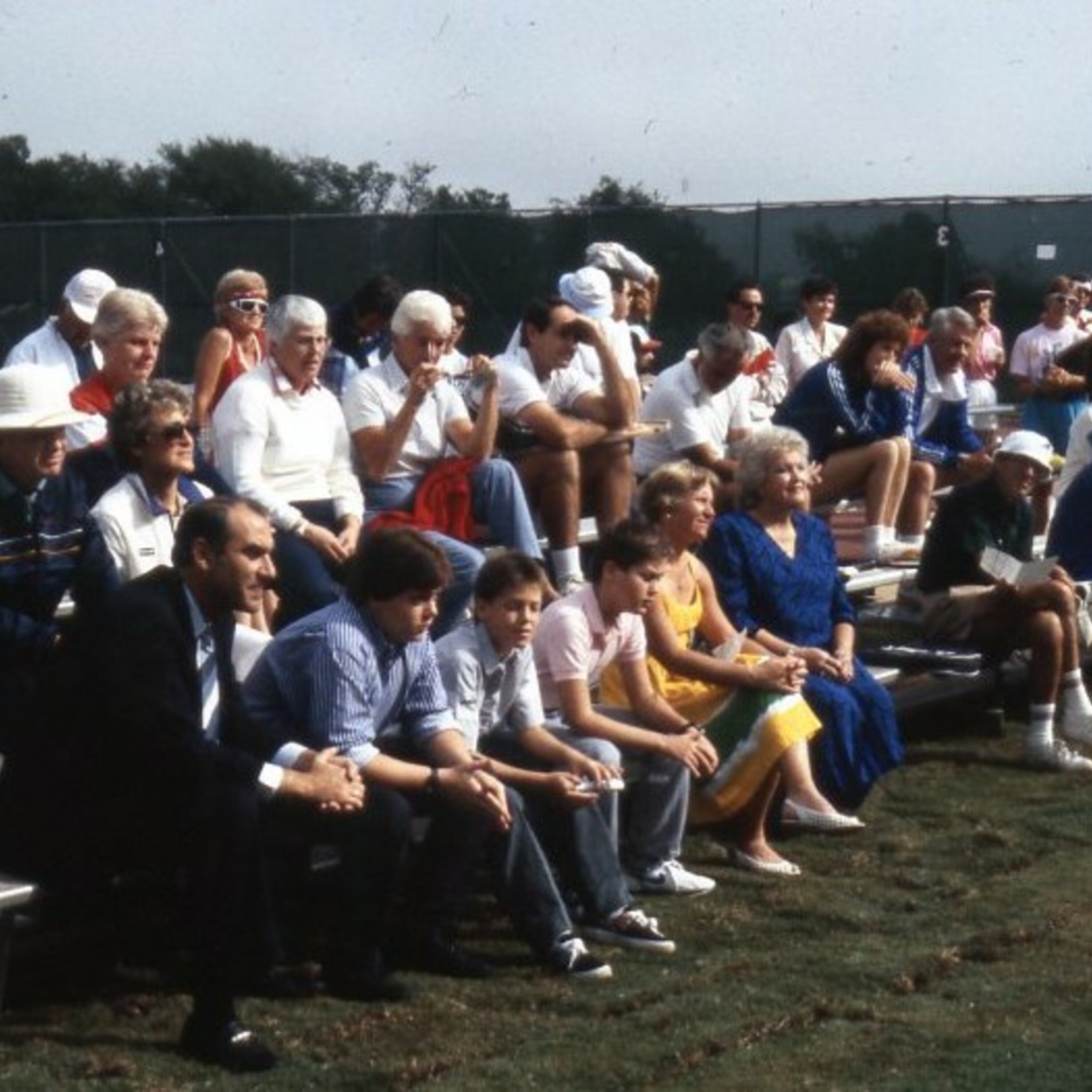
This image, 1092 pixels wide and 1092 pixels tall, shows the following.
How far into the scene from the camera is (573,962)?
7027mm

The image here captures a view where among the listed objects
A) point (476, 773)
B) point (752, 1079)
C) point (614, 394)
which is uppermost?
point (614, 394)

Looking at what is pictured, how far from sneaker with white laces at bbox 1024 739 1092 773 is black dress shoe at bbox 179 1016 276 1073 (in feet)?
15.6

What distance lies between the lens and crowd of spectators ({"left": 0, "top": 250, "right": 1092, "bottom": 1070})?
6.33 meters

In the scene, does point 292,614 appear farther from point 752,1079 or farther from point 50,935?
point 752,1079

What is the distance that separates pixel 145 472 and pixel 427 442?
83.1 inches

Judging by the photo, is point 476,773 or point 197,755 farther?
point 476,773

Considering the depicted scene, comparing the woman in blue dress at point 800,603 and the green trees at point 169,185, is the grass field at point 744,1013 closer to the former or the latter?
the woman in blue dress at point 800,603

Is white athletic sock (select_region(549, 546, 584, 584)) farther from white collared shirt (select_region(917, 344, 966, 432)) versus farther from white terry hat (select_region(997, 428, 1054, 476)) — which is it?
white collared shirt (select_region(917, 344, 966, 432))

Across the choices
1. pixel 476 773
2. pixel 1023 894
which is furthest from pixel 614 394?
pixel 476 773

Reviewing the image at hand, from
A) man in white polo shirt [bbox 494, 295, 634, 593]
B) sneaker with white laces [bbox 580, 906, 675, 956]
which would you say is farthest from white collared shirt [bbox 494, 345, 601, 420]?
sneaker with white laces [bbox 580, 906, 675, 956]

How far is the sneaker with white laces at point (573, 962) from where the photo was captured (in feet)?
23.0

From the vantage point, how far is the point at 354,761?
6.64 meters

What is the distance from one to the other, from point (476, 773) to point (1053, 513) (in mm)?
5211

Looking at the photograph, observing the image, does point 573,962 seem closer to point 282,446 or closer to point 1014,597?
point 282,446
